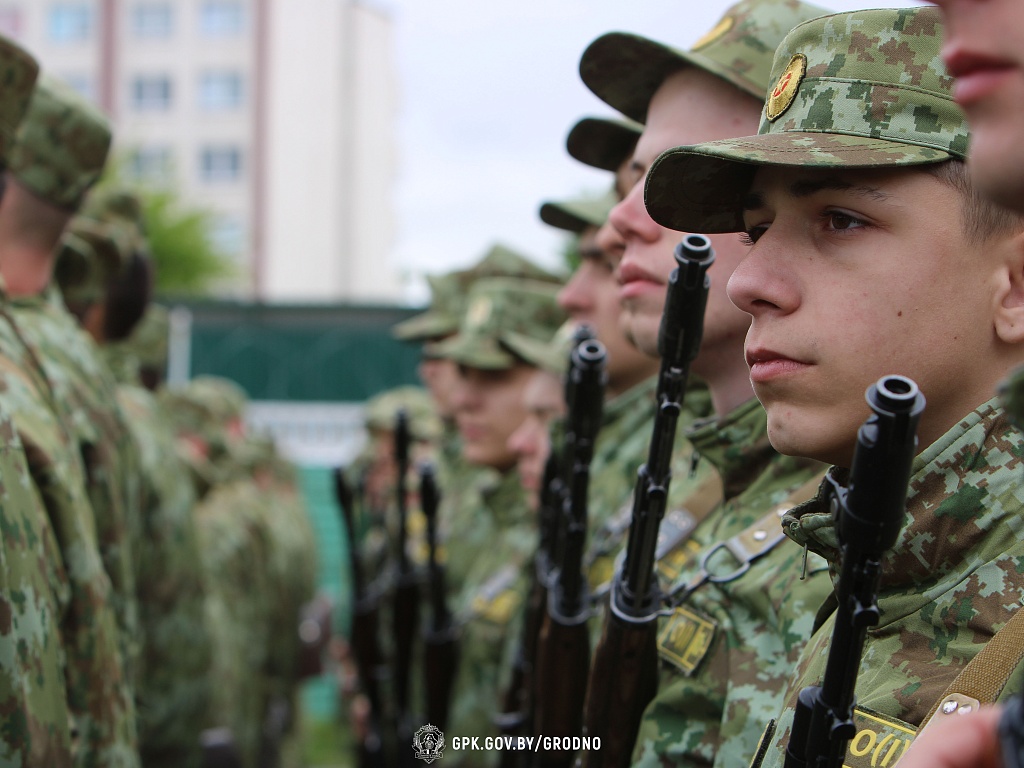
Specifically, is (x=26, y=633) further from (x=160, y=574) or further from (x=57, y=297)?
(x=160, y=574)

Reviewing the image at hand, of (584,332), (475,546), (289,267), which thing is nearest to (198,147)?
(289,267)

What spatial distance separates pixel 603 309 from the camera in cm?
392

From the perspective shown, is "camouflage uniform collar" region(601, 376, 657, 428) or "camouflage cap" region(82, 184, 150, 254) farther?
"camouflage cap" region(82, 184, 150, 254)

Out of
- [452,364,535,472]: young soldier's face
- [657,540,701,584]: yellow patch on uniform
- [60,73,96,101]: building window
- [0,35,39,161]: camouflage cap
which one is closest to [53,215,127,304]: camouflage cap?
[0,35,39,161]: camouflage cap

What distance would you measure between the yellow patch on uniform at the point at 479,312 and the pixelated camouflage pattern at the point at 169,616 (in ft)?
5.11

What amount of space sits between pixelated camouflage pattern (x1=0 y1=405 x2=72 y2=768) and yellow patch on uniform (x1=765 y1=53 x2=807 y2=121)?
148 cm

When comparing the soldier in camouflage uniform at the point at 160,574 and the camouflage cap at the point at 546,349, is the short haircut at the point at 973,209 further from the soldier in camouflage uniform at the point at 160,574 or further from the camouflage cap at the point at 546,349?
the soldier in camouflage uniform at the point at 160,574

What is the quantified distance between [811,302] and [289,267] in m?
42.8

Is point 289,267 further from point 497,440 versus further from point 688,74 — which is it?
point 688,74

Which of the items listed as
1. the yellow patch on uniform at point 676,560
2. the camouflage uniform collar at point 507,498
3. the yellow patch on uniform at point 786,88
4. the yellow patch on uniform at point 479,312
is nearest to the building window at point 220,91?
the yellow patch on uniform at point 479,312

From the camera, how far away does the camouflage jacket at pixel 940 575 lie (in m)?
1.53

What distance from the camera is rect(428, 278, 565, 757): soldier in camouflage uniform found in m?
5.11

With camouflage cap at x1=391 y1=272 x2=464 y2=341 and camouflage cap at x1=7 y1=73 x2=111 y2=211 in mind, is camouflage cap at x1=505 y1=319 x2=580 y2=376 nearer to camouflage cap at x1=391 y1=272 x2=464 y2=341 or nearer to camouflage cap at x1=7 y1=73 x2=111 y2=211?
camouflage cap at x1=7 y1=73 x2=111 y2=211

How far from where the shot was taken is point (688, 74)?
2773mm
